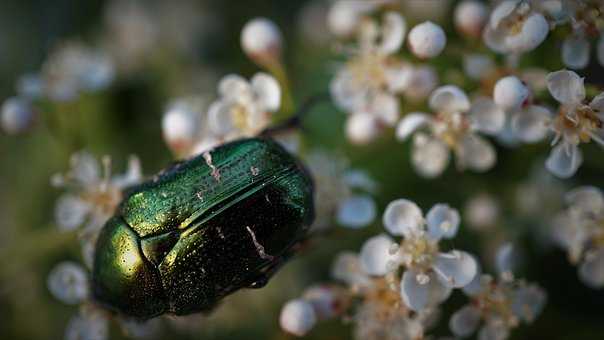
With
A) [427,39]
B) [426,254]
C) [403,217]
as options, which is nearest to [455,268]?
[426,254]

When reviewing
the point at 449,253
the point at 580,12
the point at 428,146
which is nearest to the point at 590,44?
the point at 580,12

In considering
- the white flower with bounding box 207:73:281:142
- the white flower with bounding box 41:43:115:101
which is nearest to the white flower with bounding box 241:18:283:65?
the white flower with bounding box 207:73:281:142

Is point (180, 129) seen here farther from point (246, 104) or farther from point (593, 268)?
point (593, 268)

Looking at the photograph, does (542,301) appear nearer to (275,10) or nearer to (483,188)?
(483,188)

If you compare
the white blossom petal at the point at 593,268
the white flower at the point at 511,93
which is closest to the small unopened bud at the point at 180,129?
the white flower at the point at 511,93

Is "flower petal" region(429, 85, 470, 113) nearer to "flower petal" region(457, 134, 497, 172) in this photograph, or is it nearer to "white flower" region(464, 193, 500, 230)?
"flower petal" region(457, 134, 497, 172)
